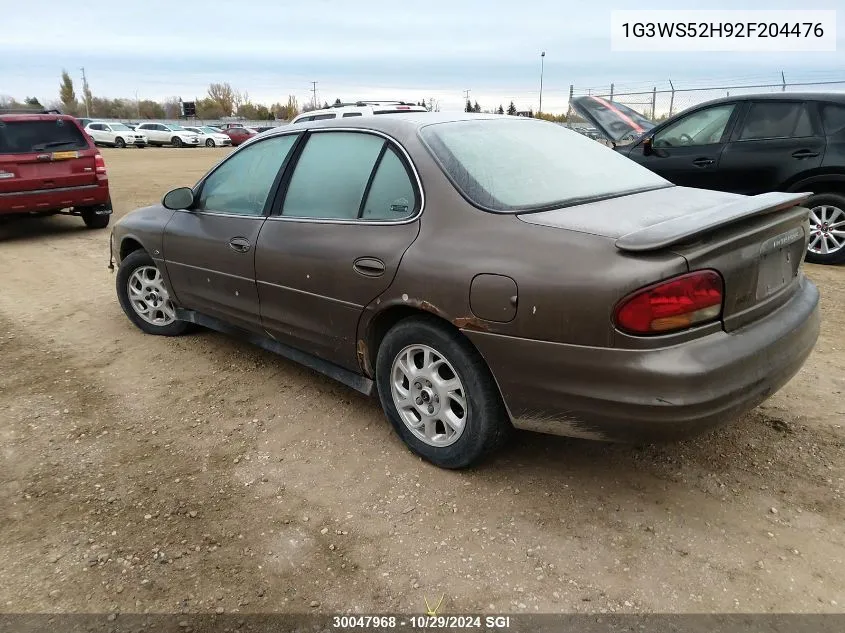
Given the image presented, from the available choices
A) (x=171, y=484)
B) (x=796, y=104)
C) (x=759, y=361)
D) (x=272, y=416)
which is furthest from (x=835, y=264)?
(x=171, y=484)

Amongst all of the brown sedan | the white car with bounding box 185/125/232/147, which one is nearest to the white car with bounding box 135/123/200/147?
the white car with bounding box 185/125/232/147

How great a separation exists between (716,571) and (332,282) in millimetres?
2077

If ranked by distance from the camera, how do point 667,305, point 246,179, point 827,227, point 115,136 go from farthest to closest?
point 115,136
point 827,227
point 246,179
point 667,305

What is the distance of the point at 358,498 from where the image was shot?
287 cm

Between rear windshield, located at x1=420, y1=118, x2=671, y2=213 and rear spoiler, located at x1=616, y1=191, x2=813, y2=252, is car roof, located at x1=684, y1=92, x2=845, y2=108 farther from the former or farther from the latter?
rear spoiler, located at x1=616, y1=191, x2=813, y2=252

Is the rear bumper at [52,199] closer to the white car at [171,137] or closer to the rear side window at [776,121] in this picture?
the rear side window at [776,121]

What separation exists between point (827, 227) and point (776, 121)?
1235 millimetres

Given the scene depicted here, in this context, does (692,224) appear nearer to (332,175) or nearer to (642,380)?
(642,380)

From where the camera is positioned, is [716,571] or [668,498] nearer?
[716,571]

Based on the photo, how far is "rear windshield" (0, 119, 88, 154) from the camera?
28.4ft

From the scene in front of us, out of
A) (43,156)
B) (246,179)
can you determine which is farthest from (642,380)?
(43,156)

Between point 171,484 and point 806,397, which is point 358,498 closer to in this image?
point 171,484

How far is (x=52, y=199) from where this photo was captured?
9008 mm

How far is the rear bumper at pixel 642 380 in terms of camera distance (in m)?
2.29
